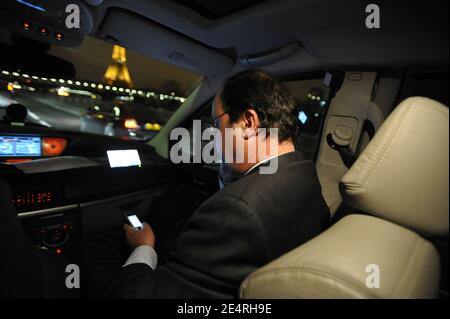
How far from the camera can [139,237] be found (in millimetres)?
1378

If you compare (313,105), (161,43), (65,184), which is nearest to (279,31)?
(313,105)

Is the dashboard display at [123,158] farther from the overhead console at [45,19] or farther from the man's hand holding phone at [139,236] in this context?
the overhead console at [45,19]

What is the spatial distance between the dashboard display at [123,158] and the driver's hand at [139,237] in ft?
2.41

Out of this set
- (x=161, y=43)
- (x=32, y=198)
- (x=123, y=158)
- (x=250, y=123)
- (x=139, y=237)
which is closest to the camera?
(x=250, y=123)

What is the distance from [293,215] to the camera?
87 cm

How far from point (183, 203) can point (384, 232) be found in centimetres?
202

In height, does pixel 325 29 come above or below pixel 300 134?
above

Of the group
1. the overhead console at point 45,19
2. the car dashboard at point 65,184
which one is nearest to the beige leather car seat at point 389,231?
the car dashboard at point 65,184

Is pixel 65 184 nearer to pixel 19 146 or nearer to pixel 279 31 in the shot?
pixel 19 146

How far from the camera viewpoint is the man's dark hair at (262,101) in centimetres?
111

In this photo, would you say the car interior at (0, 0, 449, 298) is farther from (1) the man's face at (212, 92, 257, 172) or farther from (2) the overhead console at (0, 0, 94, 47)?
(1) the man's face at (212, 92, 257, 172)

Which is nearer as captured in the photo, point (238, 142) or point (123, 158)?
point (238, 142)

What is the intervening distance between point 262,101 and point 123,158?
145cm
